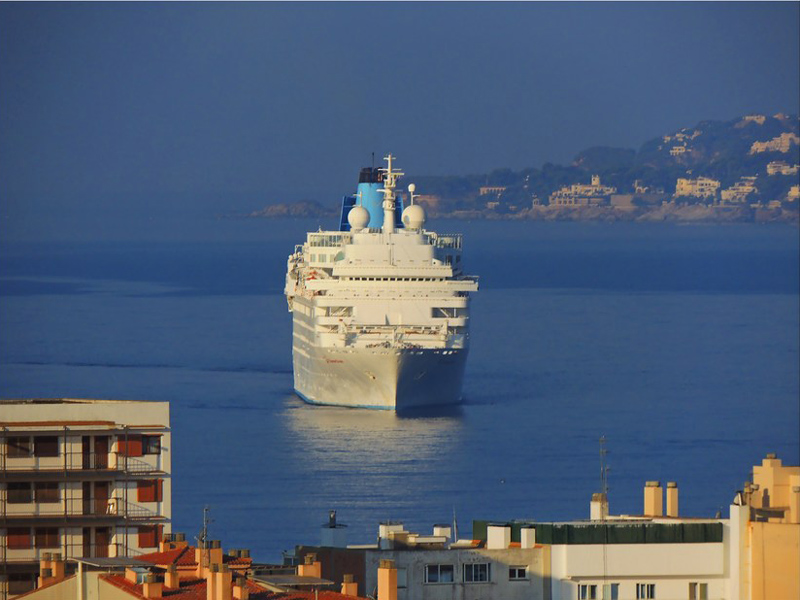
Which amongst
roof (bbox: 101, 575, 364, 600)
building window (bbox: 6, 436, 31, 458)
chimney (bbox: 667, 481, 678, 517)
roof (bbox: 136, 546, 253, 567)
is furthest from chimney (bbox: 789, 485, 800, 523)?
building window (bbox: 6, 436, 31, 458)

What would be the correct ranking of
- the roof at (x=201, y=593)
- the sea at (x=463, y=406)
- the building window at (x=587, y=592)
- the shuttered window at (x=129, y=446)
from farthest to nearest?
the sea at (x=463, y=406) → the shuttered window at (x=129, y=446) → the building window at (x=587, y=592) → the roof at (x=201, y=593)

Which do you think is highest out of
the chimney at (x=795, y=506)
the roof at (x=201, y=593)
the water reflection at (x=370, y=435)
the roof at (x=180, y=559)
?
the water reflection at (x=370, y=435)

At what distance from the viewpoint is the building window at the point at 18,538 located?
31.6 m

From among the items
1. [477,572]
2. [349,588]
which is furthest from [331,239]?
[349,588]

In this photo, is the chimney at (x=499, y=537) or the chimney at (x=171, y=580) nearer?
the chimney at (x=171, y=580)

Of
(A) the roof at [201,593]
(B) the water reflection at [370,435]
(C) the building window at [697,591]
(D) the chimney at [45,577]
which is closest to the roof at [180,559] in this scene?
(D) the chimney at [45,577]

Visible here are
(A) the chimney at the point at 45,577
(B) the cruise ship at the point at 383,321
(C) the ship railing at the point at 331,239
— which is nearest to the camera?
(A) the chimney at the point at 45,577

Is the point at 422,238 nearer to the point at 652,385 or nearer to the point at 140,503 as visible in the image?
the point at 652,385

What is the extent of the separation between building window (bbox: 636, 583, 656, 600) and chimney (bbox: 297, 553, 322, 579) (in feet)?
11.1

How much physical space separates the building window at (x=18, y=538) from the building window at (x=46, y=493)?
1.47 ft

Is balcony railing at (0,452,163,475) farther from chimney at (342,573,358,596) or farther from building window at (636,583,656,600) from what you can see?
building window at (636,583,656,600)

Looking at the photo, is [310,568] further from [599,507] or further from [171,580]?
[599,507]

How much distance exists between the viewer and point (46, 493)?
3216 centimetres

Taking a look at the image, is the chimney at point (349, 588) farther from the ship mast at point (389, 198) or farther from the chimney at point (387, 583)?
the ship mast at point (389, 198)
